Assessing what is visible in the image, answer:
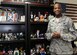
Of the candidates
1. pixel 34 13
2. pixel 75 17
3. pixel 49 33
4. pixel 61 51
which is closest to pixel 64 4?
pixel 75 17

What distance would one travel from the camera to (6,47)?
9.95 ft

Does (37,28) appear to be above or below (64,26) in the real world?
below

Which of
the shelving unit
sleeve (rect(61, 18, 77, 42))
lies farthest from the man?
the shelving unit

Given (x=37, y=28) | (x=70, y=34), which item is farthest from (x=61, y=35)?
(x=37, y=28)

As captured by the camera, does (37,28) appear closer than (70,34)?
No

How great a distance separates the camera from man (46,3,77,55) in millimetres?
2594

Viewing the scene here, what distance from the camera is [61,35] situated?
2.56 meters

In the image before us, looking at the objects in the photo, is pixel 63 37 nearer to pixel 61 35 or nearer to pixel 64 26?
pixel 61 35

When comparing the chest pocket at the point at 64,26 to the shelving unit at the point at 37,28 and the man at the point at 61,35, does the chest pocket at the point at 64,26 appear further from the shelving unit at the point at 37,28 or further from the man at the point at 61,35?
the shelving unit at the point at 37,28

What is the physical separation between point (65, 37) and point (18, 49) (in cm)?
99

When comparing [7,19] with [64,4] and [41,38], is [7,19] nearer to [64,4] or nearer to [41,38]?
[41,38]

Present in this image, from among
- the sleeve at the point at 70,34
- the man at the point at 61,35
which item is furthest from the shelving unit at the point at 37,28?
the sleeve at the point at 70,34

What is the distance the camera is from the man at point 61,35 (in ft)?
8.51

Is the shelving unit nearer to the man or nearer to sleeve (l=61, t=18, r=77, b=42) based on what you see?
the man
